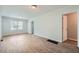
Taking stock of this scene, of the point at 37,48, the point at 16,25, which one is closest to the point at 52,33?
the point at 37,48

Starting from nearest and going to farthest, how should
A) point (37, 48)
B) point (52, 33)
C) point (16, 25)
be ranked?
point (37, 48) → point (52, 33) → point (16, 25)

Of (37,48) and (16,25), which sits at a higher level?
(16,25)

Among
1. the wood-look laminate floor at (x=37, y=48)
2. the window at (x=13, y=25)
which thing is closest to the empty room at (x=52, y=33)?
the wood-look laminate floor at (x=37, y=48)

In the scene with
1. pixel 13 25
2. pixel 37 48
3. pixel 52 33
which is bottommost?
pixel 37 48

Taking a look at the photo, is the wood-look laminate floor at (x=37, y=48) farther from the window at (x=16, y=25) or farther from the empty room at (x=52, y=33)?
the window at (x=16, y=25)

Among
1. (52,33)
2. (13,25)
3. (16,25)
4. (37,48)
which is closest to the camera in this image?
(37,48)

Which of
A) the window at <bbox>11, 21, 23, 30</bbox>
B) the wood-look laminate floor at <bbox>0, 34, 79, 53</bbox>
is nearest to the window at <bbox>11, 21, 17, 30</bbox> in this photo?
the window at <bbox>11, 21, 23, 30</bbox>

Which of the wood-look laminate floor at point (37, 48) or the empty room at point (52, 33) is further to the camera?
the empty room at point (52, 33)

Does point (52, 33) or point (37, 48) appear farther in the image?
point (52, 33)

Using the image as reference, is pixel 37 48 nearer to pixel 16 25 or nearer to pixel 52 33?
pixel 52 33

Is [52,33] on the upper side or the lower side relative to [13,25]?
lower

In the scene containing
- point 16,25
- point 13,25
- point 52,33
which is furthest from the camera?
point 16,25

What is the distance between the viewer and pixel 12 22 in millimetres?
9312
